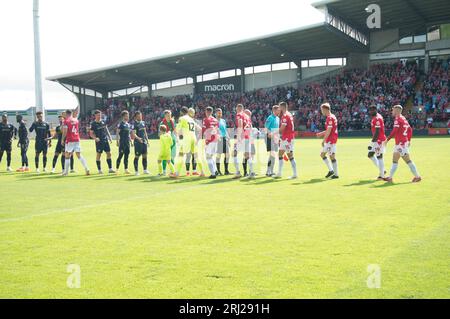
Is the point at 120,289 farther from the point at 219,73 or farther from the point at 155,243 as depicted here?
the point at 219,73

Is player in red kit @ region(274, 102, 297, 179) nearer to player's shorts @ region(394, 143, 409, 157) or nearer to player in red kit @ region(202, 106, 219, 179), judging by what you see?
player in red kit @ region(202, 106, 219, 179)

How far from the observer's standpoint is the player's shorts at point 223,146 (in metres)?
16.6

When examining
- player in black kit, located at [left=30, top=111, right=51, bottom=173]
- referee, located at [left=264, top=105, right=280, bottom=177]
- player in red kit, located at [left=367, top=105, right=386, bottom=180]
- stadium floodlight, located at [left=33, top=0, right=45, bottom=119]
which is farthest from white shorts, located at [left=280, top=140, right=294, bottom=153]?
stadium floodlight, located at [left=33, top=0, right=45, bottom=119]

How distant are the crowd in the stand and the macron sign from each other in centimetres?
93

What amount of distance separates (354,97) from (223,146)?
112ft

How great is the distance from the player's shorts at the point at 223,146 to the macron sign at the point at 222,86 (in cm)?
4272

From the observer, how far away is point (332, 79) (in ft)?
172

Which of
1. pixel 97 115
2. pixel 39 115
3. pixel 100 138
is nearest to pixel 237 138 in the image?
pixel 97 115

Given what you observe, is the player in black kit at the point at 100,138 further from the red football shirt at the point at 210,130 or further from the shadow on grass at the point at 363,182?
the shadow on grass at the point at 363,182

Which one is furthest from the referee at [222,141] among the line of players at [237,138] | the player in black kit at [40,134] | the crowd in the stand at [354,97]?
the crowd in the stand at [354,97]

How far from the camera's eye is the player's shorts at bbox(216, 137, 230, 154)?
654 inches

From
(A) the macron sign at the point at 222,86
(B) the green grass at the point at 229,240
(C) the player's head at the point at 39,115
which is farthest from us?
(A) the macron sign at the point at 222,86

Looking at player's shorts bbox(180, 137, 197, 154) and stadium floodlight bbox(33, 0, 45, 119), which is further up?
stadium floodlight bbox(33, 0, 45, 119)

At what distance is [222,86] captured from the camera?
59.8 metres
